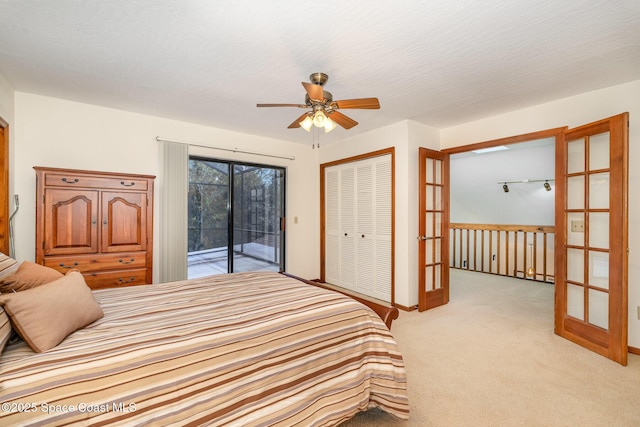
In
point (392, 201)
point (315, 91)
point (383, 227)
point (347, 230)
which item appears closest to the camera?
point (315, 91)

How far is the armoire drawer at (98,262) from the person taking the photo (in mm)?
2578

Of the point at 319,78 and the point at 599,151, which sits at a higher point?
the point at 319,78

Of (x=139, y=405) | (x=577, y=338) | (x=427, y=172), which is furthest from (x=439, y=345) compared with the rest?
(x=139, y=405)

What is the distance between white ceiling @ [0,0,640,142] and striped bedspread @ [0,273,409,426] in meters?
1.75

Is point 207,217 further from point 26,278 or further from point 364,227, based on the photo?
point 26,278

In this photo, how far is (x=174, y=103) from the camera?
10.1ft

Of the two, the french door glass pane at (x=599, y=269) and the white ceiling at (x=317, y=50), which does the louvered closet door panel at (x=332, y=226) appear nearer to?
the white ceiling at (x=317, y=50)

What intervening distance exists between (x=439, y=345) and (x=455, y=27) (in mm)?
2638

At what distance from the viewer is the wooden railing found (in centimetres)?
512

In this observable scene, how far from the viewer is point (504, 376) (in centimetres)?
221

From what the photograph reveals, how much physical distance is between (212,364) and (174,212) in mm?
2825

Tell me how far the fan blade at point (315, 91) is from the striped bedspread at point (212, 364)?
55.0 inches

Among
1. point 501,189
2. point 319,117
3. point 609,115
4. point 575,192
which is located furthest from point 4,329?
point 501,189

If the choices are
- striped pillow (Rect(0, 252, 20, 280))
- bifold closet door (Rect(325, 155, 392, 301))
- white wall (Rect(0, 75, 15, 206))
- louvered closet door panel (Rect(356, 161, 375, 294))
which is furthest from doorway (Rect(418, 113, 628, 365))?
white wall (Rect(0, 75, 15, 206))
